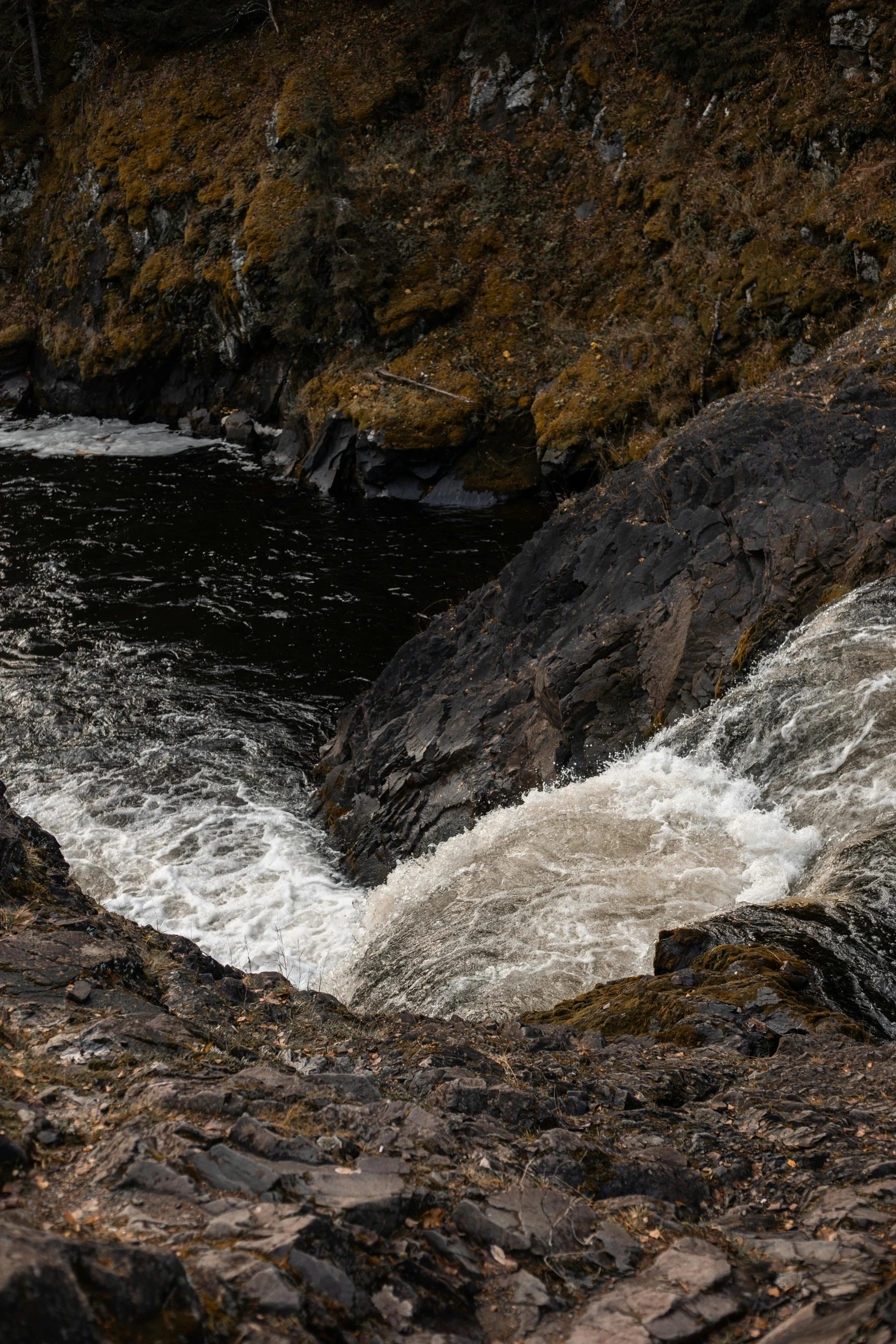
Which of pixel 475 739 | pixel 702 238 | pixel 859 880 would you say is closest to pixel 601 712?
pixel 475 739

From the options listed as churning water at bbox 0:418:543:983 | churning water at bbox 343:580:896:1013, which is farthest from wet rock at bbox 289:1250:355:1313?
churning water at bbox 0:418:543:983

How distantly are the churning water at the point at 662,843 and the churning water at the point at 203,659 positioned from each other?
5.62 ft

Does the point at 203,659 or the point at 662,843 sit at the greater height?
the point at 662,843

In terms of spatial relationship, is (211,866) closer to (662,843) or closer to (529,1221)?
(662,843)

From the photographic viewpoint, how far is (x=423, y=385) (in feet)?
76.3

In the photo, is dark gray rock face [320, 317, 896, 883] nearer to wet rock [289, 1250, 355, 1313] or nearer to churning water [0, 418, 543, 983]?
churning water [0, 418, 543, 983]

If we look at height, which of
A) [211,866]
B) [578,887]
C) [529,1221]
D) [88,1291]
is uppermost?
[88,1291]

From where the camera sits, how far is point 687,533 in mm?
12039

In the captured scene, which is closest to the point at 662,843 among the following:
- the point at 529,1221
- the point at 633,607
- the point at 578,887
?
the point at 578,887

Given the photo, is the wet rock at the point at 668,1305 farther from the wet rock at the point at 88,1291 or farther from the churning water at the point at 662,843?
the churning water at the point at 662,843

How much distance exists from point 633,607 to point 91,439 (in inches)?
858

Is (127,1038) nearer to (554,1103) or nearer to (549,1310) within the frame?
(554,1103)

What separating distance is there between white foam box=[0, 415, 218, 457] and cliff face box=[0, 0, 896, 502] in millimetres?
1021

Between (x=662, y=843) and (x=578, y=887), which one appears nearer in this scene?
(x=578, y=887)
